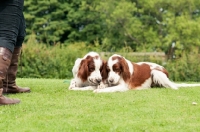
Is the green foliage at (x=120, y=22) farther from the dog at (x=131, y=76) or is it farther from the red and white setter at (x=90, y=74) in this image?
the red and white setter at (x=90, y=74)

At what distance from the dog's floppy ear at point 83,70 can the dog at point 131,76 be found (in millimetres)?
411

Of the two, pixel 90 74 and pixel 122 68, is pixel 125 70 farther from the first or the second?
pixel 90 74

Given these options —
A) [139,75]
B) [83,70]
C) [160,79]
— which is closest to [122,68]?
[139,75]

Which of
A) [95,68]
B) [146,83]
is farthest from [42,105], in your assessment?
[146,83]

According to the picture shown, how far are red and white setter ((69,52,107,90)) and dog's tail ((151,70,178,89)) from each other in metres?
1.10

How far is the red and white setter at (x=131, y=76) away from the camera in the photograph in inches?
303

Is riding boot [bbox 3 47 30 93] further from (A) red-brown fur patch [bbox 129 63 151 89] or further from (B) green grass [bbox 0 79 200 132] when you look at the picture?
(A) red-brown fur patch [bbox 129 63 151 89]

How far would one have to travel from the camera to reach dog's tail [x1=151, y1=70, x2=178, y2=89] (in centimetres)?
821

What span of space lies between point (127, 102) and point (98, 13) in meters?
29.4

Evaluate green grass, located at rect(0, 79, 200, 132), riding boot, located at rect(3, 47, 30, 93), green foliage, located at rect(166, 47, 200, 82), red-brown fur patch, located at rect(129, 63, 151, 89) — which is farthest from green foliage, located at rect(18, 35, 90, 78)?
green grass, located at rect(0, 79, 200, 132)

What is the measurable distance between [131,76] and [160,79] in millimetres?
630

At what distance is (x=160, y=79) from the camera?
826 cm

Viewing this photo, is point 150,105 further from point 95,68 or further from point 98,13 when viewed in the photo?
point 98,13

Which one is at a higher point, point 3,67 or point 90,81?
point 3,67
